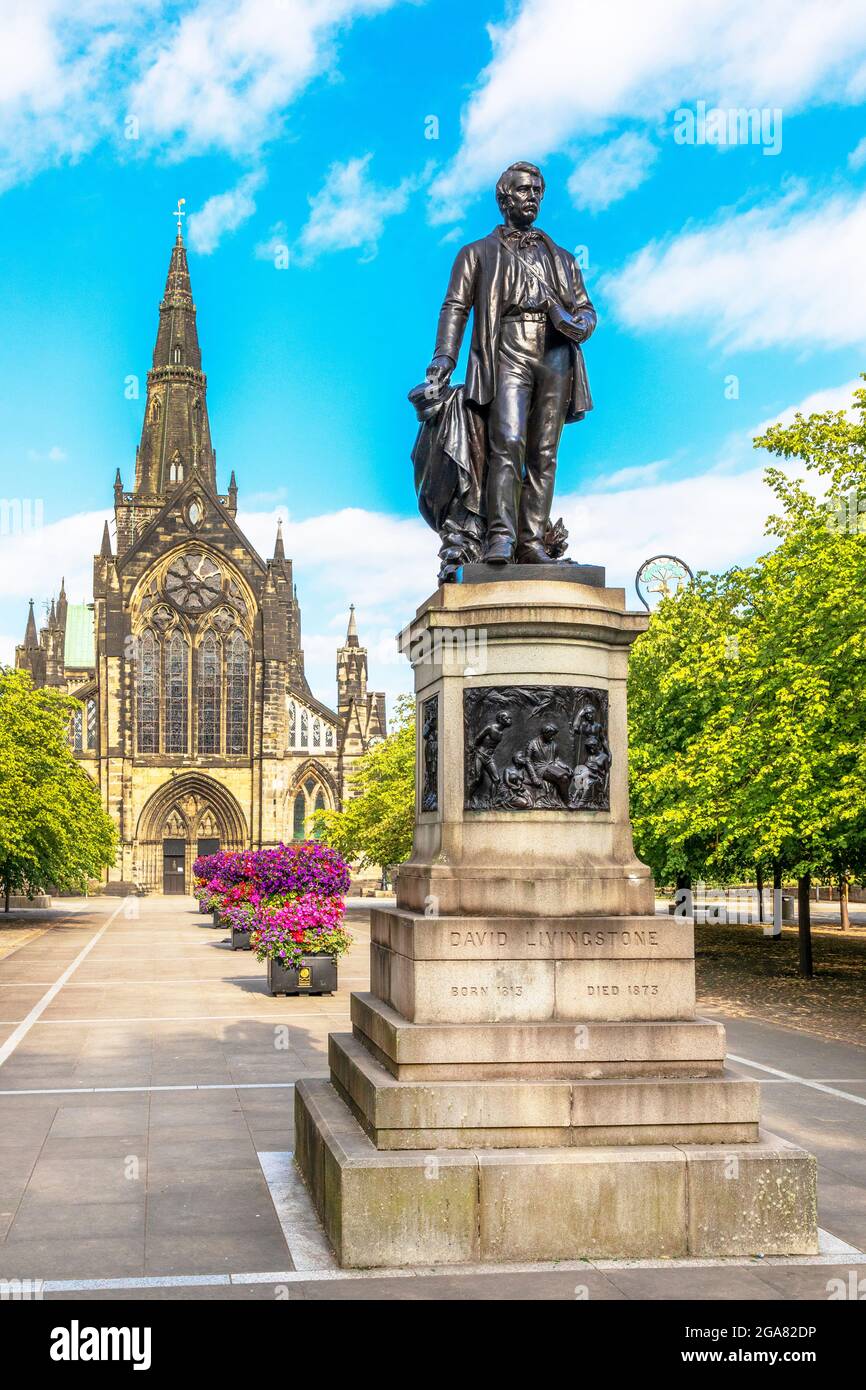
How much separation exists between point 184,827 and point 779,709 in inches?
2210

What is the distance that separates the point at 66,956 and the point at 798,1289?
24.3 metres

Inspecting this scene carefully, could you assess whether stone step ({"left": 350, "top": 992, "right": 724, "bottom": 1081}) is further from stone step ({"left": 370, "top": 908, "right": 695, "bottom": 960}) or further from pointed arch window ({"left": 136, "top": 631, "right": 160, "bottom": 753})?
pointed arch window ({"left": 136, "top": 631, "right": 160, "bottom": 753})

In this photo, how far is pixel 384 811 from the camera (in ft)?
157

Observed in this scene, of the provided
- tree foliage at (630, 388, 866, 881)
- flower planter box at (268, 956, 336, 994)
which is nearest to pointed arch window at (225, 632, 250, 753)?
tree foliage at (630, 388, 866, 881)

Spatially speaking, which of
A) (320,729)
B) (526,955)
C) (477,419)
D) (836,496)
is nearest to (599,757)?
(526,955)

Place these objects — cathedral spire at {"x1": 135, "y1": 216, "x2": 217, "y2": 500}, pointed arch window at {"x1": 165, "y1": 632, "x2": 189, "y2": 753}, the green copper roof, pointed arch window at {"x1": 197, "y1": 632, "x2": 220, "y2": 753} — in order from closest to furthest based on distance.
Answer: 1. pointed arch window at {"x1": 165, "y1": 632, "x2": 189, "y2": 753}
2. pointed arch window at {"x1": 197, "y1": 632, "x2": 220, "y2": 753}
3. cathedral spire at {"x1": 135, "y1": 216, "x2": 217, "y2": 500}
4. the green copper roof

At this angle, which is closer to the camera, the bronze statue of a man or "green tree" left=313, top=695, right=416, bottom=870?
the bronze statue of a man

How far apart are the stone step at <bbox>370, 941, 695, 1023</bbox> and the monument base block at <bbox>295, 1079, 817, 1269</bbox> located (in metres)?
0.69

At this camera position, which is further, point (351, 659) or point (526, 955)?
point (351, 659)

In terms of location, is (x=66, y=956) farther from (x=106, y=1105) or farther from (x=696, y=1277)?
(x=696, y=1277)

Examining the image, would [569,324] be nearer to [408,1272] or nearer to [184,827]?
[408,1272]

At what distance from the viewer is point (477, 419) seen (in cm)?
835

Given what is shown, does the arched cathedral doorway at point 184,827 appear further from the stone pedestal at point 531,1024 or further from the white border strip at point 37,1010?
the stone pedestal at point 531,1024

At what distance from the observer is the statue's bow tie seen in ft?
27.4
